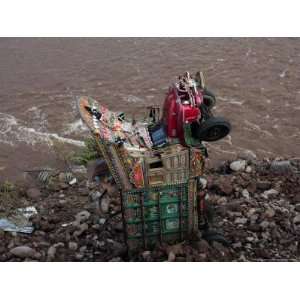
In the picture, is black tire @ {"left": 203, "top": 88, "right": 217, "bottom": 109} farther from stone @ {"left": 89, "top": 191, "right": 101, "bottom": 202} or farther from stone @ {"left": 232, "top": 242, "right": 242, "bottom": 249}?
stone @ {"left": 89, "top": 191, "right": 101, "bottom": 202}

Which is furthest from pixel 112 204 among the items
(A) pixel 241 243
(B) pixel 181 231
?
(A) pixel 241 243

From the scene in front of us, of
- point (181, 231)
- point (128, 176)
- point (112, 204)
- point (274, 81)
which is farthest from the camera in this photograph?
point (274, 81)

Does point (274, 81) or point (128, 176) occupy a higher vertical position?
point (274, 81)

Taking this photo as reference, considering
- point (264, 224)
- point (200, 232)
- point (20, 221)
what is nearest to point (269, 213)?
point (264, 224)

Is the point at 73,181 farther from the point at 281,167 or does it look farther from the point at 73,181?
the point at 281,167

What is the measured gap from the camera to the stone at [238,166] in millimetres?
6875

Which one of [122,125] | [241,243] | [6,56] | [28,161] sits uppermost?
[6,56]

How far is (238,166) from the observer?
6.89 m

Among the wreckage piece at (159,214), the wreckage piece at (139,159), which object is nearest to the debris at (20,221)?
the wreckage piece at (159,214)

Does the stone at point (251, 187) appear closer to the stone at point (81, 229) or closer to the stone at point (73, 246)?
the stone at point (81, 229)

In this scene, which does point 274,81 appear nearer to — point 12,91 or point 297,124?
point 297,124

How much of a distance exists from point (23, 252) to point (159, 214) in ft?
4.52

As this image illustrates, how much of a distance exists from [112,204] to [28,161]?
5.15 feet

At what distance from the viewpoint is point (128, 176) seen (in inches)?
199
